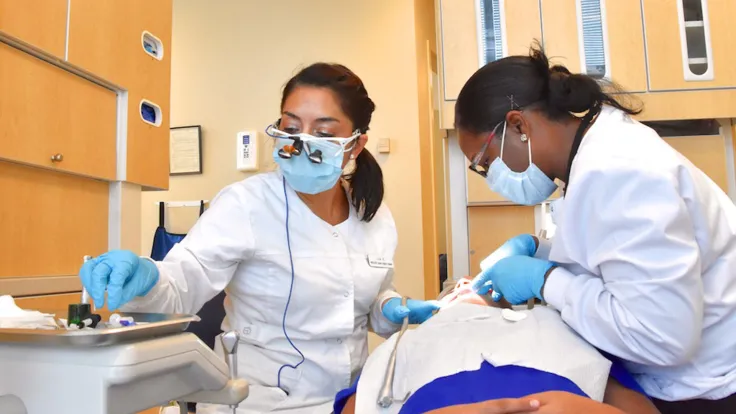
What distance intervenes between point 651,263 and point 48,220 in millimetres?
1668

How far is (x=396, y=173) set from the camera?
305 cm

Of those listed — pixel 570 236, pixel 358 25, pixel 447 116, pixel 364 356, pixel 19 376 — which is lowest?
pixel 364 356

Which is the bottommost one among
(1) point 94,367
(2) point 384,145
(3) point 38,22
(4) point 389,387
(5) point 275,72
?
(4) point 389,387

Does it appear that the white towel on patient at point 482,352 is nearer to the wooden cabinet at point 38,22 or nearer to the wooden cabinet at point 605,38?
the wooden cabinet at point 38,22

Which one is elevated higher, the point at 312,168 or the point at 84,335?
the point at 312,168

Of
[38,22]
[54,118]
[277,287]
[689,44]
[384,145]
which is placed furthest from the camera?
[384,145]

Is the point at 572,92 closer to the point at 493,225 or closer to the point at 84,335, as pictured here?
the point at 84,335

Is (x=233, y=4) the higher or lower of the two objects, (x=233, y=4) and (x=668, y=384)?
the higher

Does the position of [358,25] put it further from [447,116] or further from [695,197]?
[695,197]

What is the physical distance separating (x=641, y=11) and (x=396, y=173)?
142 centimetres

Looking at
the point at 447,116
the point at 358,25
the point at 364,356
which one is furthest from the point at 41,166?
the point at 358,25

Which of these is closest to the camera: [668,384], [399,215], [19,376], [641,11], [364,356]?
[19,376]

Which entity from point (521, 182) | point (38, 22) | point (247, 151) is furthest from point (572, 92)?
point (247, 151)

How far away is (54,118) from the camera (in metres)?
1.65
